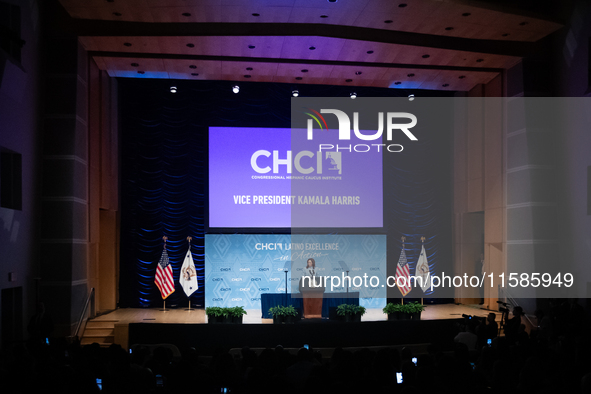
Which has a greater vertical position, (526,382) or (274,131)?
(274,131)

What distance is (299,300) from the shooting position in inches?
485

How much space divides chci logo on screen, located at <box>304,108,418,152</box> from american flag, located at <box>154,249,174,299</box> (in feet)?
17.4

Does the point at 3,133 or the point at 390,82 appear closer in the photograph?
the point at 3,133

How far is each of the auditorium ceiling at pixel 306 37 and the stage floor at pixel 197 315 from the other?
619 cm

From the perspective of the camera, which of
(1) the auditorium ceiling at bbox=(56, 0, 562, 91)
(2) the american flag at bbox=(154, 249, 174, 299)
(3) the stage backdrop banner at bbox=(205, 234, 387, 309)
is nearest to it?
(1) the auditorium ceiling at bbox=(56, 0, 562, 91)

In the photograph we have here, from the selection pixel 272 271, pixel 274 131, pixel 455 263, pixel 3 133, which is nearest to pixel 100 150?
pixel 3 133

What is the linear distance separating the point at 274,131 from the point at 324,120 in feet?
4.88

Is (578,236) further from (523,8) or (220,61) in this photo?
(220,61)

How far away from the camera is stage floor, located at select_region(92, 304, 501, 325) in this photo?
38.4 ft

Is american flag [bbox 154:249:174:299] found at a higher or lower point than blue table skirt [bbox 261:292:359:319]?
higher

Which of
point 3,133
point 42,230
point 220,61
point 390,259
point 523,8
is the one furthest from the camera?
point 390,259

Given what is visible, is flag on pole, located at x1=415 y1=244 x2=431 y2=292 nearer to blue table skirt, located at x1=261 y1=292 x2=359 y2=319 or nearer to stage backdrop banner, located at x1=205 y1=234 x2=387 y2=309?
stage backdrop banner, located at x1=205 y1=234 x2=387 y2=309

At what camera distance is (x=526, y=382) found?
4.08 m

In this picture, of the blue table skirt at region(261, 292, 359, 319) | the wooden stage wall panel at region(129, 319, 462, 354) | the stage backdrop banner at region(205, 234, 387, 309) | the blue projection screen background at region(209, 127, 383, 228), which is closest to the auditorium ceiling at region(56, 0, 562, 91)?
the blue projection screen background at region(209, 127, 383, 228)
